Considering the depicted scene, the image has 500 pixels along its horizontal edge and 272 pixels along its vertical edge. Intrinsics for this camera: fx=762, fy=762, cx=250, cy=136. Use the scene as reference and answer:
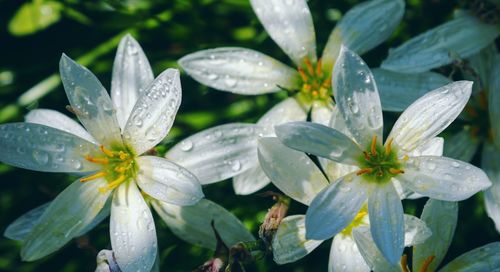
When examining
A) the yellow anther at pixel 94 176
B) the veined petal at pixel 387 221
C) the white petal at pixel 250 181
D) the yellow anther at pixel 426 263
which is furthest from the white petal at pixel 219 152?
the yellow anther at pixel 426 263

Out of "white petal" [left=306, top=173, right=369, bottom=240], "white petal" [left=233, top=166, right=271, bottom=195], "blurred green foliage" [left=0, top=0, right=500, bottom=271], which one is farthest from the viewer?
"blurred green foliage" [left=0, top=0, right=500, bottom=271]

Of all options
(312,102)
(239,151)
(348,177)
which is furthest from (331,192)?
(312,102)

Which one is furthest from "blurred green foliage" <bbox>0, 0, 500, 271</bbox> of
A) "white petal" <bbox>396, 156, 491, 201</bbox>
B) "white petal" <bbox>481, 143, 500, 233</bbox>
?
"white petal" <bbox>396, 156, 491, 201</bbox>

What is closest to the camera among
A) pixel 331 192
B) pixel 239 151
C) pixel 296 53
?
pixel 331 192

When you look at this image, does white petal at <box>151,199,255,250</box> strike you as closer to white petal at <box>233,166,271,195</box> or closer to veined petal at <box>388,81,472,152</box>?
white petal at <box>233,166,271,195</box>

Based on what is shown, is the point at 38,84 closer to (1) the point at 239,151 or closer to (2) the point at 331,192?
(1) the point at 239,151

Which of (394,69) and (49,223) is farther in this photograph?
(394,69)

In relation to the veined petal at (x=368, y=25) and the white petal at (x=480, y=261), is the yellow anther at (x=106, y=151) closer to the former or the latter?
the veined petal at (x=368, y=25)
